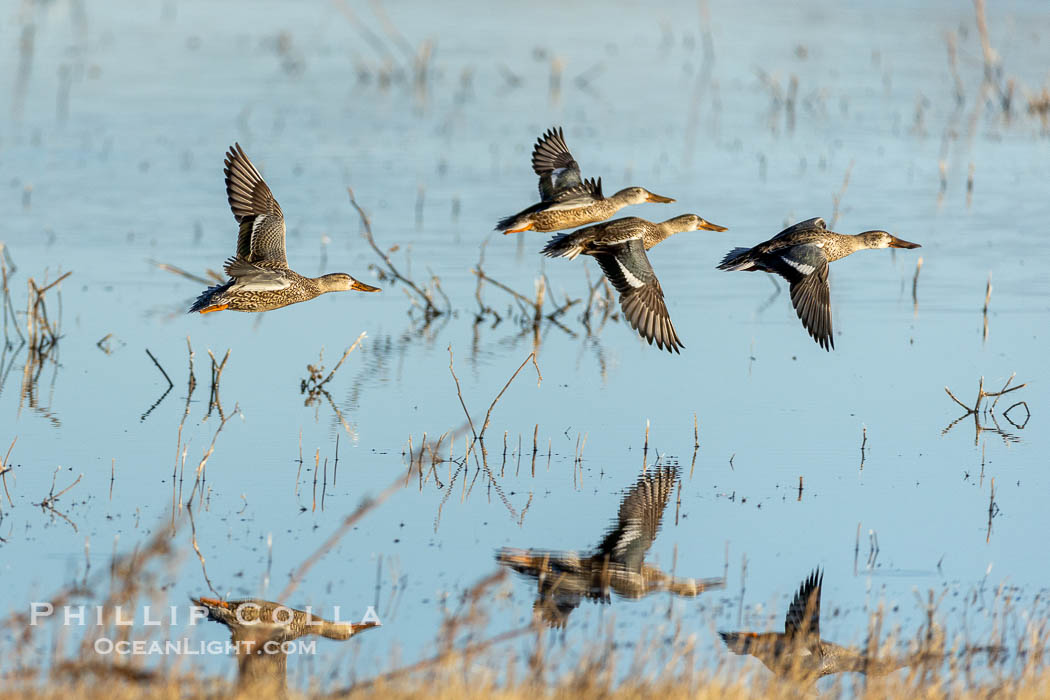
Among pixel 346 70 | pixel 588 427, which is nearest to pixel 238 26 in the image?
pixel 346 70

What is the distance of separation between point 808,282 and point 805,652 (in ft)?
11.1

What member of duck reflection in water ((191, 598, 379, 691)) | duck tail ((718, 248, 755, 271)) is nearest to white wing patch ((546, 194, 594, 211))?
duck tail ((718, 248, 755, 271))

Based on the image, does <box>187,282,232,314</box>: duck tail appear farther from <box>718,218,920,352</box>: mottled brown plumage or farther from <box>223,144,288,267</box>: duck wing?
<box>718,218,920,352</box>: mottled brown plumage

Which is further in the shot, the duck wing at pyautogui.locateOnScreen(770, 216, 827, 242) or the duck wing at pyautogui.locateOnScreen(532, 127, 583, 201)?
the duck wing at pyautogui.locateOnScreen(532, 127, 583, 201)

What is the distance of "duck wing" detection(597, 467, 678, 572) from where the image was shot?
299 inches

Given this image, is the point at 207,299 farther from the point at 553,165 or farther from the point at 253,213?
the point at 553,165

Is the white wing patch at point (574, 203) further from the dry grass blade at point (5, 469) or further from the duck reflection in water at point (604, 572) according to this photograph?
the dry grass blade at point (5, 469)

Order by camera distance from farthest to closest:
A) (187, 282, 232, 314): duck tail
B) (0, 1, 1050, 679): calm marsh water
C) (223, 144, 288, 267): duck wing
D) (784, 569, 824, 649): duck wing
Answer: (223, 144, 288, 267): duck wing, (187, 282, 232, 314): duck tail, (0, 1, 1050, 679): calm marsh water, (784, 569, 824, 649): duck wing

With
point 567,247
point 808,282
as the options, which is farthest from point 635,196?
point 808,282

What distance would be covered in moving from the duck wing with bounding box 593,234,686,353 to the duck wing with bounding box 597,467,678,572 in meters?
1.03

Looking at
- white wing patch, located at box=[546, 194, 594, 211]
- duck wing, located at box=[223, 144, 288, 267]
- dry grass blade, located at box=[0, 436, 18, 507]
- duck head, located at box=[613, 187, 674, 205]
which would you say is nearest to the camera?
dry grass blade, located at box=[0, 436, 18, 507]

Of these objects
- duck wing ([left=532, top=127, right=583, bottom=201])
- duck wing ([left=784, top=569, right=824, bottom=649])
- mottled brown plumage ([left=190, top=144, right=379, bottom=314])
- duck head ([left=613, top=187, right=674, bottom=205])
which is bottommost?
duck wing ([left=784, top=569, right=824, bottom=649])

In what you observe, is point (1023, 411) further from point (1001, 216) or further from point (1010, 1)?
point (1010, 1)

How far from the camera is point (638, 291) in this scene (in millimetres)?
9523
